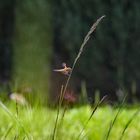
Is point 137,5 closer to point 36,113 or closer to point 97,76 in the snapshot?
point 97,76

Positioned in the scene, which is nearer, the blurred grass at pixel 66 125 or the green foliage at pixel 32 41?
the blurred grass at pixel 66 125

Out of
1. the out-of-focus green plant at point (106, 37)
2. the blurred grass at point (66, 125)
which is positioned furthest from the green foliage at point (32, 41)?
the blurred grass at point (66, 125)

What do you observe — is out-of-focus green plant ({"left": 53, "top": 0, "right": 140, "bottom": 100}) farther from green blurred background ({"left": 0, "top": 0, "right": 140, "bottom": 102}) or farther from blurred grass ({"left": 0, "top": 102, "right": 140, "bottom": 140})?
blurred grass ({"left": 0, "top": 102, "right": 140, "bottom": 140})

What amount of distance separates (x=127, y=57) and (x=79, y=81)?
2.78ft

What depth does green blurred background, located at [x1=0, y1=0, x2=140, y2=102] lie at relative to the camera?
885 centimetres

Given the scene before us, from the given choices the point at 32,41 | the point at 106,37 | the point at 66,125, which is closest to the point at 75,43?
the point at 106,37

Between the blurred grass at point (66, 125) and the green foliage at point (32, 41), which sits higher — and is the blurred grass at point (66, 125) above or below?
above

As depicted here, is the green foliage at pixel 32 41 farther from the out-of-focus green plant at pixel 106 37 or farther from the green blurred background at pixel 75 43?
the out-of-focus green plant at pixel 106 37

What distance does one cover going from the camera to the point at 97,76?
920 cm

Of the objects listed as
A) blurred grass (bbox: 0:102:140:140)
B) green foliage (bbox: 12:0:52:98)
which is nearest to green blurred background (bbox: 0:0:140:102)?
green foliage (bbox: 12:0:52:98)

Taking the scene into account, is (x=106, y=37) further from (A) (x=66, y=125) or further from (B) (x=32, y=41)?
(A) (x=66, y=125)

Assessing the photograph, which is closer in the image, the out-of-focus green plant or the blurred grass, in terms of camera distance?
the blurred grass

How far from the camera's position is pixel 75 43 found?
898 centimetres

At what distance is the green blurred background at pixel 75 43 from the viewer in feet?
29.0
